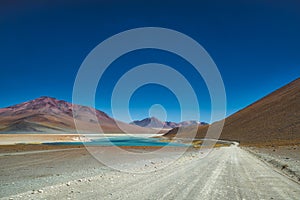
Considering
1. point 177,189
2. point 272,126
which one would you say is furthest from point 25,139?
point 177,189

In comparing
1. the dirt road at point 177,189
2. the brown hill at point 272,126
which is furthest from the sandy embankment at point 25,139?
the dirt road at point 177,189

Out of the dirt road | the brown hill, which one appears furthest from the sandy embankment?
the dirt road

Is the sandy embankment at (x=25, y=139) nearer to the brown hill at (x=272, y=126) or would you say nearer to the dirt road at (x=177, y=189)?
the brown hill at (x=272, y=126)

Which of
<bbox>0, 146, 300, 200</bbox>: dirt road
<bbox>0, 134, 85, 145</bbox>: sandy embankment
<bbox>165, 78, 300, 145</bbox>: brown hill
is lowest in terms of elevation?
<bbox>0, 146, 300, 200</bbox>: dirt road

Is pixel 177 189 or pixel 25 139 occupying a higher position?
pixel 25 139

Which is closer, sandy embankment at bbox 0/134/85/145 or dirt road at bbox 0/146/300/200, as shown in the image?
dirt road at bbox 0/146/300/200

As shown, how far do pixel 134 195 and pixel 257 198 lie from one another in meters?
4.52

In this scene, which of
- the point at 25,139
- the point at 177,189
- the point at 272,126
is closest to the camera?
the point at 177,189

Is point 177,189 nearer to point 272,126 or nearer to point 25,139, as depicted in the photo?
point 272,126

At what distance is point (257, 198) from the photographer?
939cm

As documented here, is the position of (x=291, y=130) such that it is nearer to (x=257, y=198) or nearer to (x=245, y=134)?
(x=245, y=134)

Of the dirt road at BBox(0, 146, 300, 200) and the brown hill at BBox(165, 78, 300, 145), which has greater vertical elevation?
the brown hill at BBox(165, 78, 300, 145)

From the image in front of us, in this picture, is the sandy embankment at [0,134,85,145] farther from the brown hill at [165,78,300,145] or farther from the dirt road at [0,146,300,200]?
the dirt road at [0,146,300,200]

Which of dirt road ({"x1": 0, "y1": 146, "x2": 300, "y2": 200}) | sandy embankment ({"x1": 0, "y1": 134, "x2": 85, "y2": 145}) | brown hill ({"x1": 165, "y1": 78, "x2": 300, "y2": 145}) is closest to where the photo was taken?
dirt road ({"x1": 0, "y1": 146, "x2": 300, "y2": 200})
